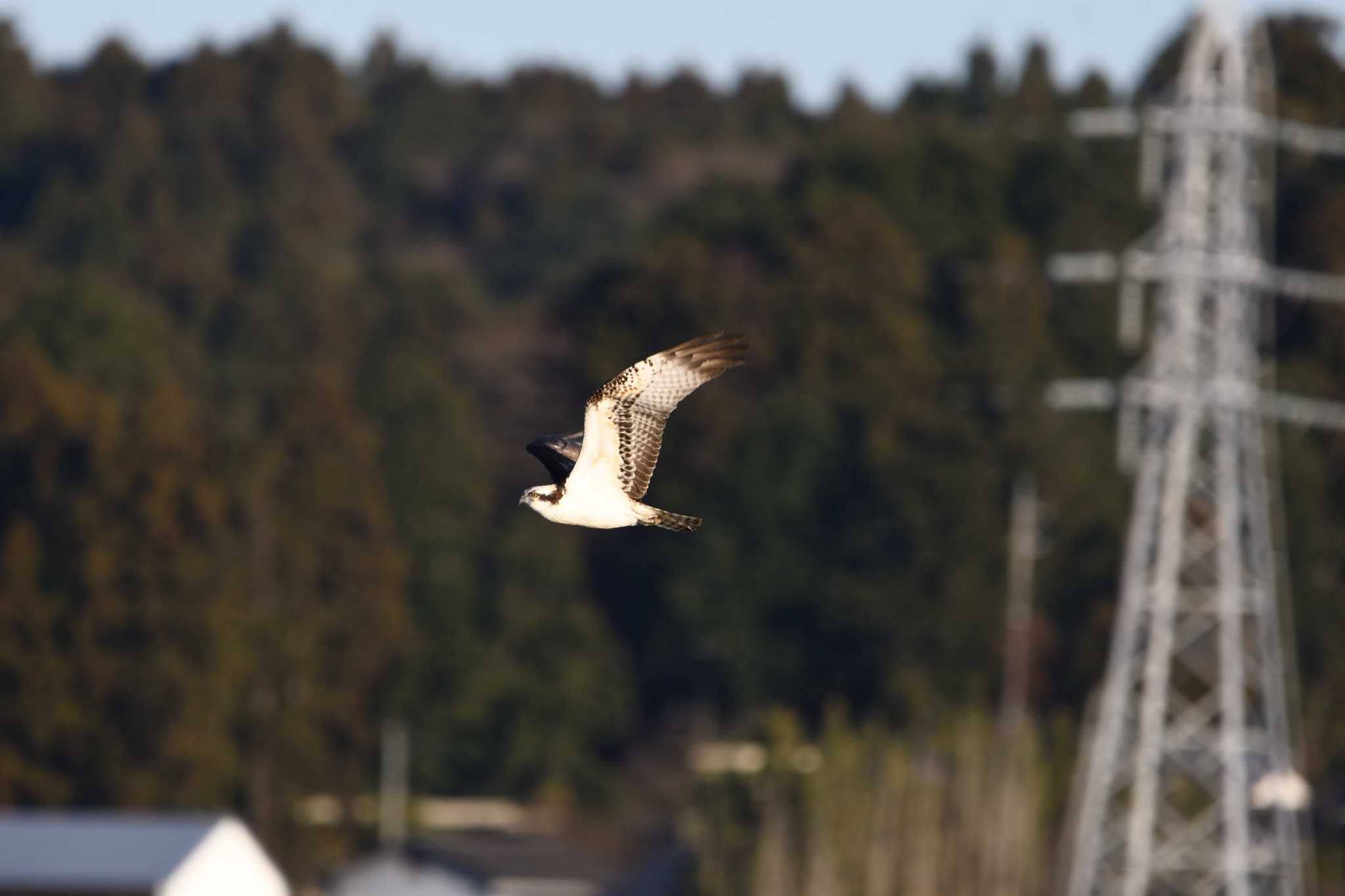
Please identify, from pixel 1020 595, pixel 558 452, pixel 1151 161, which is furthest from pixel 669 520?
pixel 1020 595

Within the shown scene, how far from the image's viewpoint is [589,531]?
3588 inches

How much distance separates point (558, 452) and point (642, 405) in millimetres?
838

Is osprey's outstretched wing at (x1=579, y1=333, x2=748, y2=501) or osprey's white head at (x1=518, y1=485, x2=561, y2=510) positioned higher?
osprey's outstretched wing at (x1=579, y1=333, x2=748, y2=501)

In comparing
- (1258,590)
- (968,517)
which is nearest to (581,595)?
(968,517)

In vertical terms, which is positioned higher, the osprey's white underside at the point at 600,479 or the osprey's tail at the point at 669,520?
the osprey's white underside at the point at 600,479

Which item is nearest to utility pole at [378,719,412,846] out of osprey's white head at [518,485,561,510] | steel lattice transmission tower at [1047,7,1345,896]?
steel lattice transmission tower at [1047,7,1345,896]

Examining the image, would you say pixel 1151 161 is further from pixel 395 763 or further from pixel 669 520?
pixel 395 763

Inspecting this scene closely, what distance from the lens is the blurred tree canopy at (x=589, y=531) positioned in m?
70.8

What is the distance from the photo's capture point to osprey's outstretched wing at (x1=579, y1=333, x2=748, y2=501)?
17.8m

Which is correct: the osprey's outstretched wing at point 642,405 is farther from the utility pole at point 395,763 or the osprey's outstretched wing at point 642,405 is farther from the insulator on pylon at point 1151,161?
the utility pole at point 395,763

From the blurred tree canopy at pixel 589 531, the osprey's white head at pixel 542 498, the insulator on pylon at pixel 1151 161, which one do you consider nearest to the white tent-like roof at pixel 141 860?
the insulator on pylon at pixel 1151 161

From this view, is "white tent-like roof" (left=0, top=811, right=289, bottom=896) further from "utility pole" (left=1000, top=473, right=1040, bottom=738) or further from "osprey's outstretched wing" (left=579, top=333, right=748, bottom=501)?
"utility pole" (left=1000, top=473, right=1040, bottom=738)

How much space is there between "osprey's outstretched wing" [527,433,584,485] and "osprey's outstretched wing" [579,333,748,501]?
0.59m

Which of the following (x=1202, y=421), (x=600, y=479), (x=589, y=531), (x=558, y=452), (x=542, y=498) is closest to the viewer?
(x=600, y=479)
